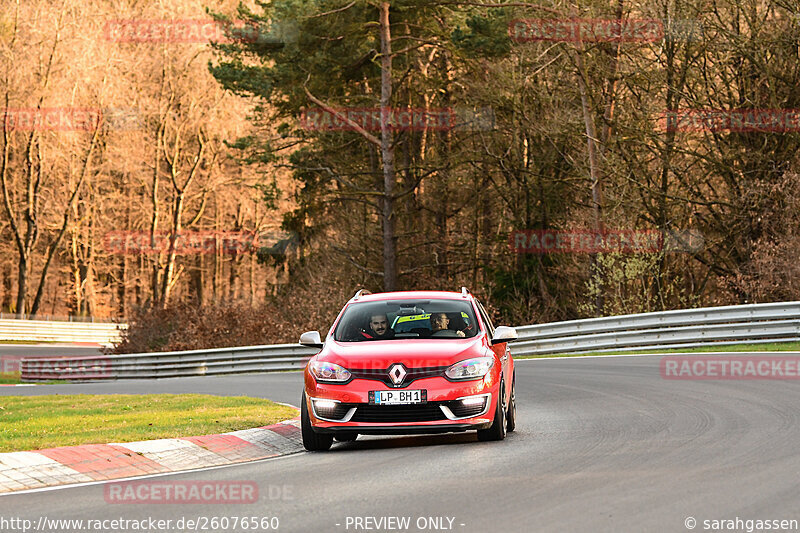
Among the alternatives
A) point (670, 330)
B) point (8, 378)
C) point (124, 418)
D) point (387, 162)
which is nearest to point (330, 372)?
point (124, 418)

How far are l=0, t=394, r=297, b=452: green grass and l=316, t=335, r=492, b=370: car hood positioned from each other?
2.04m

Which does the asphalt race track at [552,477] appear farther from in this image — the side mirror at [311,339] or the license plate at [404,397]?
the side mirror at [311,339]

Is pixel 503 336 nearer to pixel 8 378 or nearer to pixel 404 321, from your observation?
pixel 404 321

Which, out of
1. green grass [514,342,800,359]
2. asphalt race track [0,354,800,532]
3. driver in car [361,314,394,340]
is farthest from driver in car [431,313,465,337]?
green grass [514,342,800,359]

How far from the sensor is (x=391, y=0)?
1516 inches

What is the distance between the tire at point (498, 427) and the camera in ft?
37.6

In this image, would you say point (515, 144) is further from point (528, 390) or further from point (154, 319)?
point (528, 390)

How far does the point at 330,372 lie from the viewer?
11.4 m

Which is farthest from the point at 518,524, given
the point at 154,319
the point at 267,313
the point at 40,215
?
the point at 40,215

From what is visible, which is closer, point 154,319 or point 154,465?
point 154,465

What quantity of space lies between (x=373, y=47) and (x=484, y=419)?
31.2 metres

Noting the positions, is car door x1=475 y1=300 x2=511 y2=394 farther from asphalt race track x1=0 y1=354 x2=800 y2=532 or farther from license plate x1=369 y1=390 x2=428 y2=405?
license plate x1=369 y1=390 x2=428 y2=405

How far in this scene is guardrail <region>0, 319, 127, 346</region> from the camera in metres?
54.7

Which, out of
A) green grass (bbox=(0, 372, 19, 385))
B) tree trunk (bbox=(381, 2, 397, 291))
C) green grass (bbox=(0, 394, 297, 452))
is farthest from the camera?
tree trunk (bbox=(381, 2, 397, 291))
